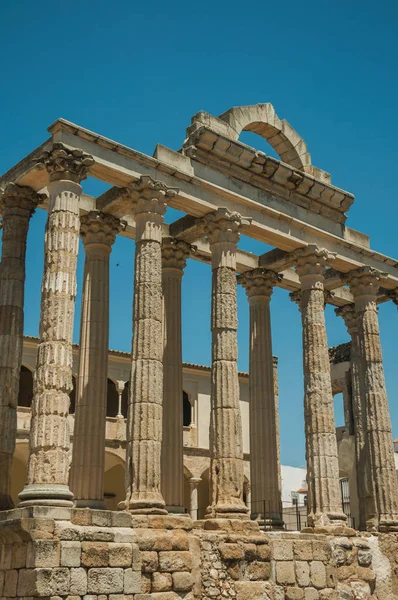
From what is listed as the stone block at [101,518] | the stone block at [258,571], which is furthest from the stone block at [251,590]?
the stone block at [101,518]

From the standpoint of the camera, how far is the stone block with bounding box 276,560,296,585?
1731cm

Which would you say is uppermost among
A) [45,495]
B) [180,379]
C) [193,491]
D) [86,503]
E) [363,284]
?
[363,284]

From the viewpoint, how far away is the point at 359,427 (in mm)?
23781

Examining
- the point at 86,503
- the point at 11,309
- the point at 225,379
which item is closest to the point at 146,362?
the point at 225,379

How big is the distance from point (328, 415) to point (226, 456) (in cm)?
394

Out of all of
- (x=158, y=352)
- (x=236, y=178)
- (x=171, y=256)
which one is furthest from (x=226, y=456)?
(x=236, y=178)

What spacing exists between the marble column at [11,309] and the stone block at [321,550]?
713cm

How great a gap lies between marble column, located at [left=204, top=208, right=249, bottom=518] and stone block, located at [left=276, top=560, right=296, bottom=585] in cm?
137

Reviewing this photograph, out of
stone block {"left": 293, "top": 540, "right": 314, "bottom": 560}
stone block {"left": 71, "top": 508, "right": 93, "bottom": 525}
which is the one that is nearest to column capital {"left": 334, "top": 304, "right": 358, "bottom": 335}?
stone block {"left": 293, "top": 540, "right": 314, "bottom": 560}

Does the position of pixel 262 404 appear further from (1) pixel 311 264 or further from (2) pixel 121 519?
(2) pixel 121 519

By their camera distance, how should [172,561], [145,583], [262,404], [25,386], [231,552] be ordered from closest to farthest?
[145,583], [172,561], [231,552], [262,404], [25,386]

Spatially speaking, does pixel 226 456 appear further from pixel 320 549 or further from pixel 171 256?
pixel 171 256

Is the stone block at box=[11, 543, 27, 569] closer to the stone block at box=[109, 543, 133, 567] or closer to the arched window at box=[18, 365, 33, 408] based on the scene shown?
the stone block at box=[109, 543, 133, 567]

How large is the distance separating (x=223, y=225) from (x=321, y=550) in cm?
826
